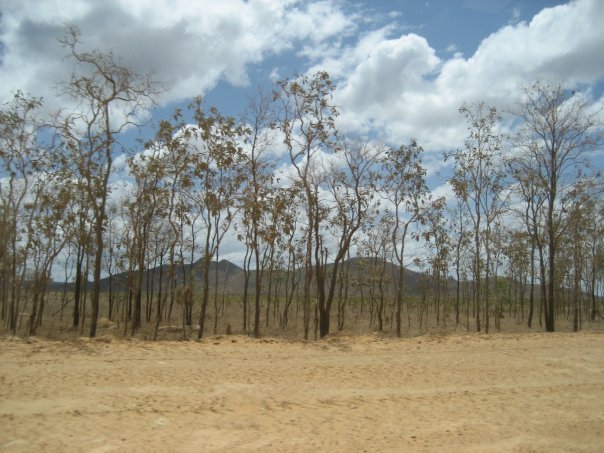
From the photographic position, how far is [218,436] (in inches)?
284

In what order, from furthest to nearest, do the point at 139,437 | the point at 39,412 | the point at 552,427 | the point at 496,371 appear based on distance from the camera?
the point at 496,371 → the point at 552,427 → the point at 39,412 → the point at 139,437

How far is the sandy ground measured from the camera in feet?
23.8

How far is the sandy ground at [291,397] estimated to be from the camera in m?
7.24

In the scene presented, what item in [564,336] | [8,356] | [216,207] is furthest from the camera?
[216,207]

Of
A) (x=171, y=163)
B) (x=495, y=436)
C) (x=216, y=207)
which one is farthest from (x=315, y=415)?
(x=171, y=163)

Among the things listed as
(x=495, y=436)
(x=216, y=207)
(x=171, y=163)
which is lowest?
(x=495, y=436)

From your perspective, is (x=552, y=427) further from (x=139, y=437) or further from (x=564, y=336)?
(x=564, y=336)

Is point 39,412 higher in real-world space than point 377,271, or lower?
lower

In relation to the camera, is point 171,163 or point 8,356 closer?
point 8,356

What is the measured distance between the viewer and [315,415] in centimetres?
841

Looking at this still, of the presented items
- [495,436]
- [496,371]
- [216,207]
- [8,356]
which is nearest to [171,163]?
[216,207]

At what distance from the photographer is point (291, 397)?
30.6 feet

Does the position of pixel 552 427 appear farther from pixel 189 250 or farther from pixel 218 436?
pixel 189 250

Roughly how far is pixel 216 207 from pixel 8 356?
31.0ft
